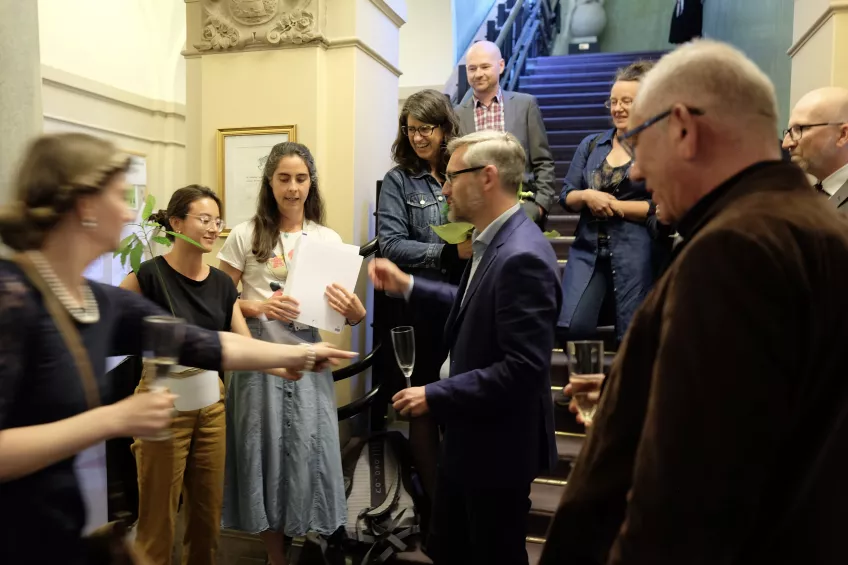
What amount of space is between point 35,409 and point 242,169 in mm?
2799

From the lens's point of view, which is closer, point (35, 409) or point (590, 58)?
point (35, 409)

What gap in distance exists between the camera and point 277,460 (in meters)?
2.94

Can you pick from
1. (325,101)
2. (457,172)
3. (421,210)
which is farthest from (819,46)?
(325,101)

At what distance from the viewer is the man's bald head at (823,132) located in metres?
2.59

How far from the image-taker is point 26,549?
4.03ft

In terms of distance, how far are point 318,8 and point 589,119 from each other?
3627 millimetres

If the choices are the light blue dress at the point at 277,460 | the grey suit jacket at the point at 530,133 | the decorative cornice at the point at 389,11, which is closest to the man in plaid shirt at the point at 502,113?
the grey suit jacket at the point at 530,133

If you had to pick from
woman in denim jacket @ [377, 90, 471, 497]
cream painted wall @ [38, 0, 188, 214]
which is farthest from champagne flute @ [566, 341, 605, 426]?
cream painted wall @ [38, 0, 188, 214]

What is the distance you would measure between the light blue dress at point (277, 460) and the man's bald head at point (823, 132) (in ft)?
7.25

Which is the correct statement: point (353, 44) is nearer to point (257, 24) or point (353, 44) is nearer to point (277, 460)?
point (257, 24)

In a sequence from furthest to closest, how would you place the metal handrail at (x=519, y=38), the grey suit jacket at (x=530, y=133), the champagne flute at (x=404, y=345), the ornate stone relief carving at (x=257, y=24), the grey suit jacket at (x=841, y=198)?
the metal handrail at (x=519, y=38), the ornate stone relief carving at (x=257, y=24), the grey suit jacket at (x=530, y=133), the grey suit jacket at (x=841, y=198), the champagne flute at (x=404, y=345)

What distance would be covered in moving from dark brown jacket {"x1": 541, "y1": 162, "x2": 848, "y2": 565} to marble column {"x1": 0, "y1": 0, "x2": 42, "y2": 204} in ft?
6.79

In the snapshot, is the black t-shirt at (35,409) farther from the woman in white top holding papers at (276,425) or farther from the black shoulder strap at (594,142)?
the black shoulder strap at (594,142)

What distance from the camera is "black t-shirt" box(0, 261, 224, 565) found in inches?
48.1
